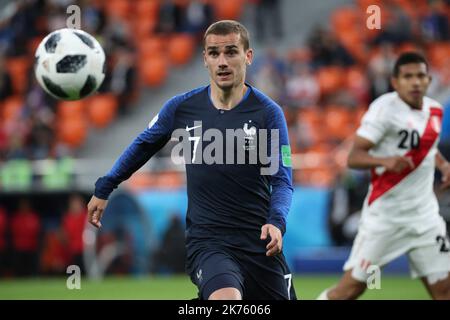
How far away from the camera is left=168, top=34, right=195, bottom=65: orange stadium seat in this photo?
22875mm

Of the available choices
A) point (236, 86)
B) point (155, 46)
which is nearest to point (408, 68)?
point (236, 86)

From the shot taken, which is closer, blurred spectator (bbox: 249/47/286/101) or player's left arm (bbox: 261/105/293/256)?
player's left arm (bbox: 261/105/293/256)

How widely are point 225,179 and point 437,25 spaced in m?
14.9

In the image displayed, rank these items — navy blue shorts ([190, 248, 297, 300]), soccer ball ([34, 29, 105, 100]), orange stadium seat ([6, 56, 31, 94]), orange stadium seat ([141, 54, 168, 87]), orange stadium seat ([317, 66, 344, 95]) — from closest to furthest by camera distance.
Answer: navy blue shorts ([190, 248, 297, 300])
soccer ball ([34, 29, 105, 100])
orange stadium seat ([317, 66, 344, 95])
orange stadium seat ([141, 54, 168, 87])
orange stadium seat ([6, 56, 31, 94])

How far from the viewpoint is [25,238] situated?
1698 centimetres

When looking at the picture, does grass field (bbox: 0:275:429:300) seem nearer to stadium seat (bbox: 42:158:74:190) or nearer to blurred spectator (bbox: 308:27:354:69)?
stadium seat (bbox: 42:158:74:190)

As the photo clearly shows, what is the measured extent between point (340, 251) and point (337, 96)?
4581 mm

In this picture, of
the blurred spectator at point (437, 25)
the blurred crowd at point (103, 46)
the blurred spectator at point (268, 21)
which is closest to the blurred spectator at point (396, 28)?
the blurred spectator at point (437, 25)

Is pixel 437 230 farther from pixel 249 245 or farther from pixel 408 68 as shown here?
pixel 249 245

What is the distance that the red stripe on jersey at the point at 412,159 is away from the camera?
26.3 feet

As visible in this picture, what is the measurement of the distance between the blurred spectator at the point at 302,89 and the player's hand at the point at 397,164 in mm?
11523

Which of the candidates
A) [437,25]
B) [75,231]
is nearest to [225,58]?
[75,231]

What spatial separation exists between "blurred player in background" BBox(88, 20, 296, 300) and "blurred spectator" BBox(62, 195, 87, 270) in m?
10.7

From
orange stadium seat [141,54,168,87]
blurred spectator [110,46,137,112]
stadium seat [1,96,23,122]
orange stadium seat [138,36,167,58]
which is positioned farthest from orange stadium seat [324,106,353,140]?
stadium seat [1,96,23,122]
